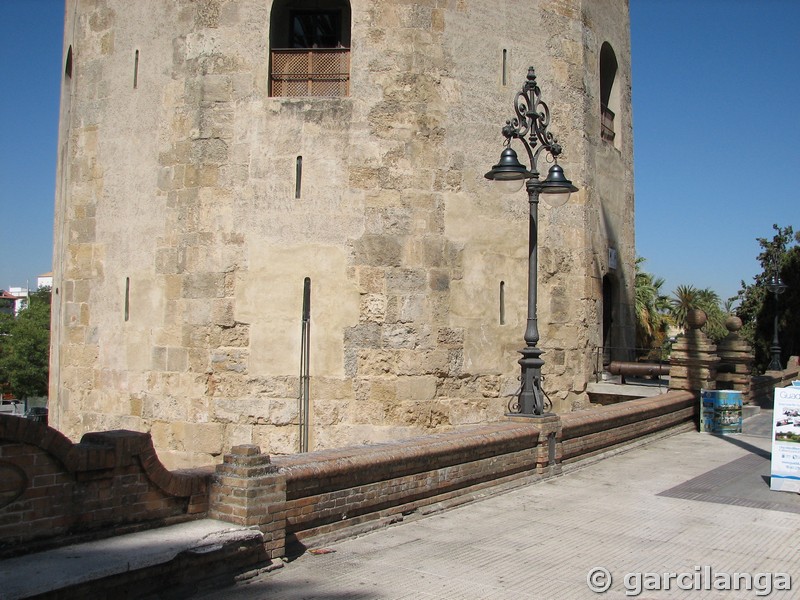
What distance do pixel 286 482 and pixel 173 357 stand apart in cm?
767

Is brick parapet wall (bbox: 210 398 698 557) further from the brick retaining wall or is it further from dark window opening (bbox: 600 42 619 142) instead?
dark window opening (bbox: 600 42 619 142)

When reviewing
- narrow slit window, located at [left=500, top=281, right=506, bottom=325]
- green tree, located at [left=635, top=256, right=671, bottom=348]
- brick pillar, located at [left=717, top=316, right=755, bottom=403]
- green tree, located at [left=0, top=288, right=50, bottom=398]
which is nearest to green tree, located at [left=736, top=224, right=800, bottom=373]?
green tree, located at [left=635, top=256, right=671, bottom=348]

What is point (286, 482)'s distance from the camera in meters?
6.88

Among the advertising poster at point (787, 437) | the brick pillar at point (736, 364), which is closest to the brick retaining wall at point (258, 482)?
the advertising poster at point (787, 437)

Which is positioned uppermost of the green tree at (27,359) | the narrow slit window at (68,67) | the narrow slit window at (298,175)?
the narrow slit window at (68,67)

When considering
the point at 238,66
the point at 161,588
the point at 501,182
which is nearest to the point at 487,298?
the point at 501,182

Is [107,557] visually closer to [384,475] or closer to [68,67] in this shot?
[384,475]

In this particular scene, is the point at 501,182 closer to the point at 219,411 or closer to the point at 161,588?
the point at 219,411

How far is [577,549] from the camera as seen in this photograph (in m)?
7.35

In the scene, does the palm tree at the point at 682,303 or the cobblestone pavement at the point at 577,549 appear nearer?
the cobblestone pavement at the point at 577,549

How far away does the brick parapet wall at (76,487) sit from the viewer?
5281 mm

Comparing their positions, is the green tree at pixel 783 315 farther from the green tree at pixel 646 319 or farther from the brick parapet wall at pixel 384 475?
the brick parapet wall at pixel 384 475

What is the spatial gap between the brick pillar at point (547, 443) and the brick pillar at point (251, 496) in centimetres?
476

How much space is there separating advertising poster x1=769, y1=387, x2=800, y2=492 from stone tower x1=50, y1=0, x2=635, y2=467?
17.9 feet
